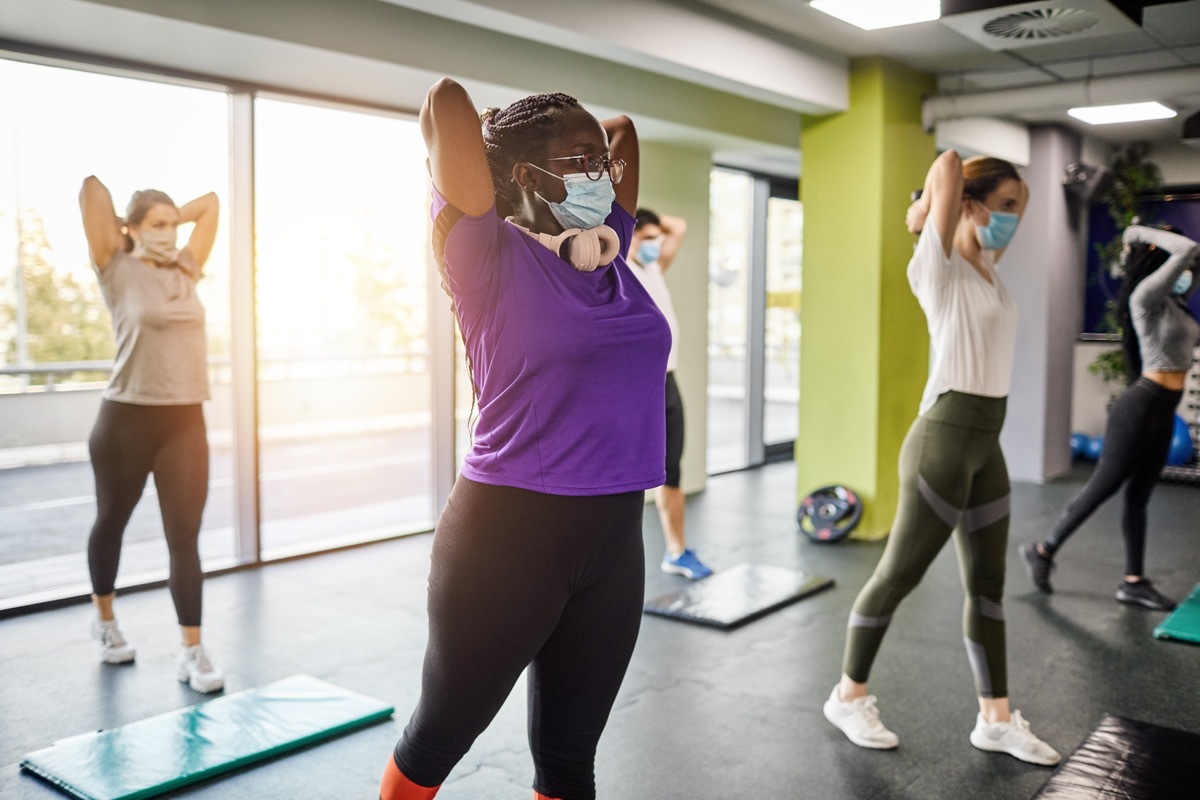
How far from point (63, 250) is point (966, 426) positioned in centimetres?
352

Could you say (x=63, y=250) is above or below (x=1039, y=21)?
below

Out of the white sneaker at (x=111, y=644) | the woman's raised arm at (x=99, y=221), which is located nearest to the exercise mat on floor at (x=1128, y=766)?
the white sneaker at (x=111, y=644)

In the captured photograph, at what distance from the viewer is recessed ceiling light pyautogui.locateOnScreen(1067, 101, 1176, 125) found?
569 centimetres

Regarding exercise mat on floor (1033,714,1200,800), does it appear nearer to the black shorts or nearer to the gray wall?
the black shorts

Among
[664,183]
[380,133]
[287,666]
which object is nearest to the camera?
[287,666]

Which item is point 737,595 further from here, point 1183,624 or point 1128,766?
point 1128,766

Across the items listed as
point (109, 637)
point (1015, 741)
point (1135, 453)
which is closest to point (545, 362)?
point (1015, 741)

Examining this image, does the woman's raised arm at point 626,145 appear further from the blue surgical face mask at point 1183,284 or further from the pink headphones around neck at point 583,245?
the blue surgical face mask at point 1183,284

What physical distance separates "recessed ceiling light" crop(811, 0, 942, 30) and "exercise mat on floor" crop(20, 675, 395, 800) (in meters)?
2.99

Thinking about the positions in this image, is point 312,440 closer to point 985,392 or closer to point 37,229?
point 37,229

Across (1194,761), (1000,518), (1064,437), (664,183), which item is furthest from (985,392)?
(1064,437)

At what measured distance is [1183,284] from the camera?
4145 mm

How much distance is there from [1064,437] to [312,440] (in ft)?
19.4

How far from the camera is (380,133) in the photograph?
5316 mm
